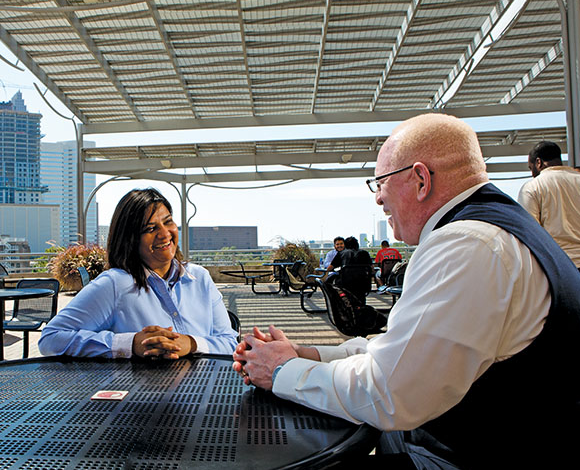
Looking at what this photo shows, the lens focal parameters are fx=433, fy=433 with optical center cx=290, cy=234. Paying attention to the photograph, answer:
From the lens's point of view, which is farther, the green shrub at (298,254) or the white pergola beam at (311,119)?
the green shrub at (298,254)

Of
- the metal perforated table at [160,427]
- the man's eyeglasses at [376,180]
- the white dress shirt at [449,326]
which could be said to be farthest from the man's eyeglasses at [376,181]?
the metal perforated table at [160,427]

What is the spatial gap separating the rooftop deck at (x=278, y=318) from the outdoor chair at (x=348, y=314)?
127cm

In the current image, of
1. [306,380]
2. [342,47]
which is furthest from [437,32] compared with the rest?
[306,380]

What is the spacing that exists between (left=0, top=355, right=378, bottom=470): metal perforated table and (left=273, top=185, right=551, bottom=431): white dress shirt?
0.11 metres

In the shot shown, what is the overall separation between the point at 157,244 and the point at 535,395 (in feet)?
4.95

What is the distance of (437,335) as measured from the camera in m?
0.85

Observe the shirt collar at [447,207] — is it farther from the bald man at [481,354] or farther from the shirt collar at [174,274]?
the shirt collar at [174,274]

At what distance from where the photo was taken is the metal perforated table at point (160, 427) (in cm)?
80

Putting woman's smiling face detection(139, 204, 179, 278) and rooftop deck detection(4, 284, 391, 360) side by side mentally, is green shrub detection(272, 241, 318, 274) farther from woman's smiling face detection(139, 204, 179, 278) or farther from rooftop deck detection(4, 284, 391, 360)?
woman's smiling face detection(139, 204, 179, 278)

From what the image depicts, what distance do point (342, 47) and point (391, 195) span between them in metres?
7.70

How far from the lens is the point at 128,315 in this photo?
66.9 inches

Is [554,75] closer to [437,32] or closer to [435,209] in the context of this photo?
[437,32]

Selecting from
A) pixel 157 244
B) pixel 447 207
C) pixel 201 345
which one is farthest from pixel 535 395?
pixel 157 244

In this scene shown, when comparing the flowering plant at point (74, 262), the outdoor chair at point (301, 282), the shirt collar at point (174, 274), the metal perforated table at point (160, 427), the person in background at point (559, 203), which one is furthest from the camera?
the flowering plant at point (74, 262)
